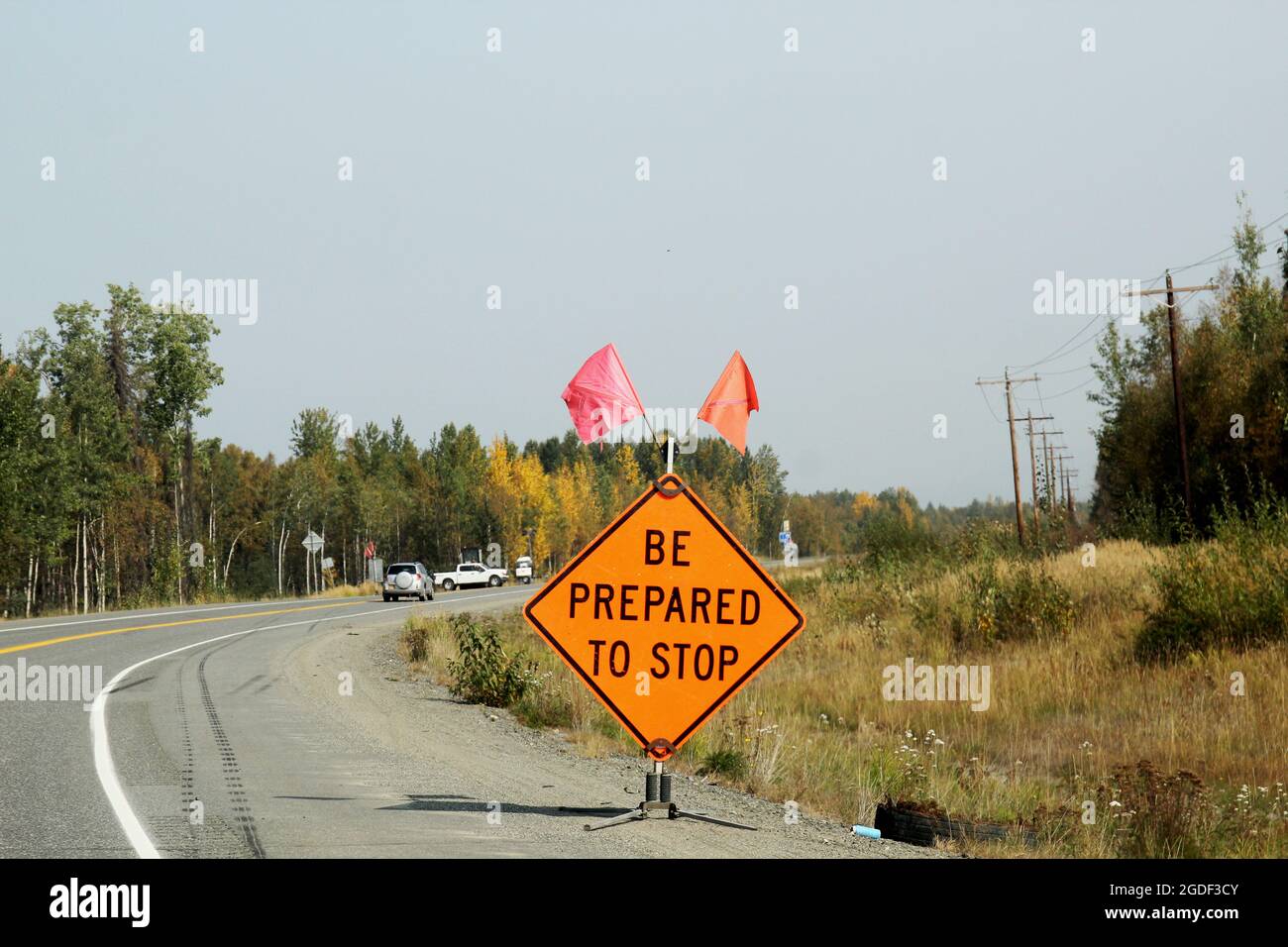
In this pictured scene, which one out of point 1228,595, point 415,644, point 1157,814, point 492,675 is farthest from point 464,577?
point 1157,814

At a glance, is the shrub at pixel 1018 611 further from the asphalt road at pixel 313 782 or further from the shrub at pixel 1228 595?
the asphalt road at pixel 313 782

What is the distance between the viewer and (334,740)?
40.8 feet

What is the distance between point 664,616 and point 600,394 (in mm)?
1539

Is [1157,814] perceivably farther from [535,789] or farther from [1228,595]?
[1228,595]

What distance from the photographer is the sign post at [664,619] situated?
8289mm

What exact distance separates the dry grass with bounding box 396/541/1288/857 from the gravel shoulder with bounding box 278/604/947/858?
2.23ft

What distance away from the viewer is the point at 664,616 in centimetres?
833

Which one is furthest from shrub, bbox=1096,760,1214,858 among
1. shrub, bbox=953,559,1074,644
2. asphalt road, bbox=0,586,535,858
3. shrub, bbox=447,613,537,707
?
shrub, bbox=953,559,1074,644

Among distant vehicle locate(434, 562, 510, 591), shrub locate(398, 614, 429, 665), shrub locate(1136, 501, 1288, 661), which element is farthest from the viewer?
distant vehicle locate(434, 562, 510, 591)

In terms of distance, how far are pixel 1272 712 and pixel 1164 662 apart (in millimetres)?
4124

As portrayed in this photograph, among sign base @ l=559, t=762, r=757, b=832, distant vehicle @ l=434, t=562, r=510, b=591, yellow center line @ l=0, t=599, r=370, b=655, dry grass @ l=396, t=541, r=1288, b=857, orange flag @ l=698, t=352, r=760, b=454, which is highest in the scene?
orange flag @ l=698, t=352, r=760, b=454

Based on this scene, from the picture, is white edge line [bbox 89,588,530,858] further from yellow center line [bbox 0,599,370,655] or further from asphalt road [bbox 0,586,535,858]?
yellow center line [bbox 0,599,370,655]

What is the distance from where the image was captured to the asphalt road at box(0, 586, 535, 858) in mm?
7305
